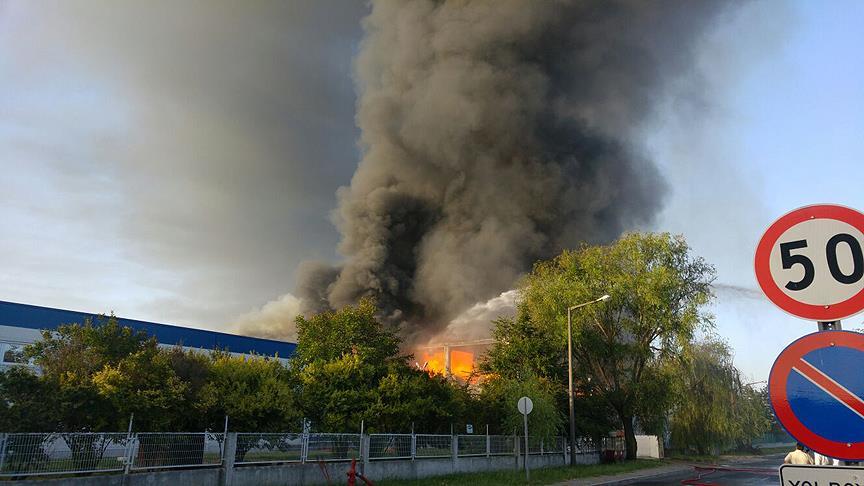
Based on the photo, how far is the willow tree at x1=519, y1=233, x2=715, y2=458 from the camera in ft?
96.8

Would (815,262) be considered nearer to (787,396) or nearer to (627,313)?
(787,396)

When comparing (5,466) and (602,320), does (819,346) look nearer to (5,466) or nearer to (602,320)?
(5,466)

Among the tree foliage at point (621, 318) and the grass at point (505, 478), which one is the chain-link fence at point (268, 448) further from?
the tree foliage at point (621, 318)

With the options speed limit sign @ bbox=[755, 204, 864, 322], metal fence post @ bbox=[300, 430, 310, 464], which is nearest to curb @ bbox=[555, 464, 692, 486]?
metal fence post @ bbox=[300, 430, 310, 464]

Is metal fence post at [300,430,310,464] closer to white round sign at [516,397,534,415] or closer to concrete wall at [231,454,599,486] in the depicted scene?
concrete wall at [231,454,599,486]

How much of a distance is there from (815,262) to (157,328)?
41449 millimetres

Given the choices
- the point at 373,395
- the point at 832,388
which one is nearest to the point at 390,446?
the point at 373,395

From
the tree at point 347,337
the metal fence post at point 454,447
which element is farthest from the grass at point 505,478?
the tree at point 347,337

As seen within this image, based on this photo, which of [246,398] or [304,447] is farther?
[246,398]

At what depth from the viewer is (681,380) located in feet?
98.2

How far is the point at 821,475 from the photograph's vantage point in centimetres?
221

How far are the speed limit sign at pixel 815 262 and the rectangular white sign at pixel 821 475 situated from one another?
621mm

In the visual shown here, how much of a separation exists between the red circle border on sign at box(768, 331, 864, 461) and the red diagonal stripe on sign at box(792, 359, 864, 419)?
0.18ft

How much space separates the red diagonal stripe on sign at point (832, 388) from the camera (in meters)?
2.19
